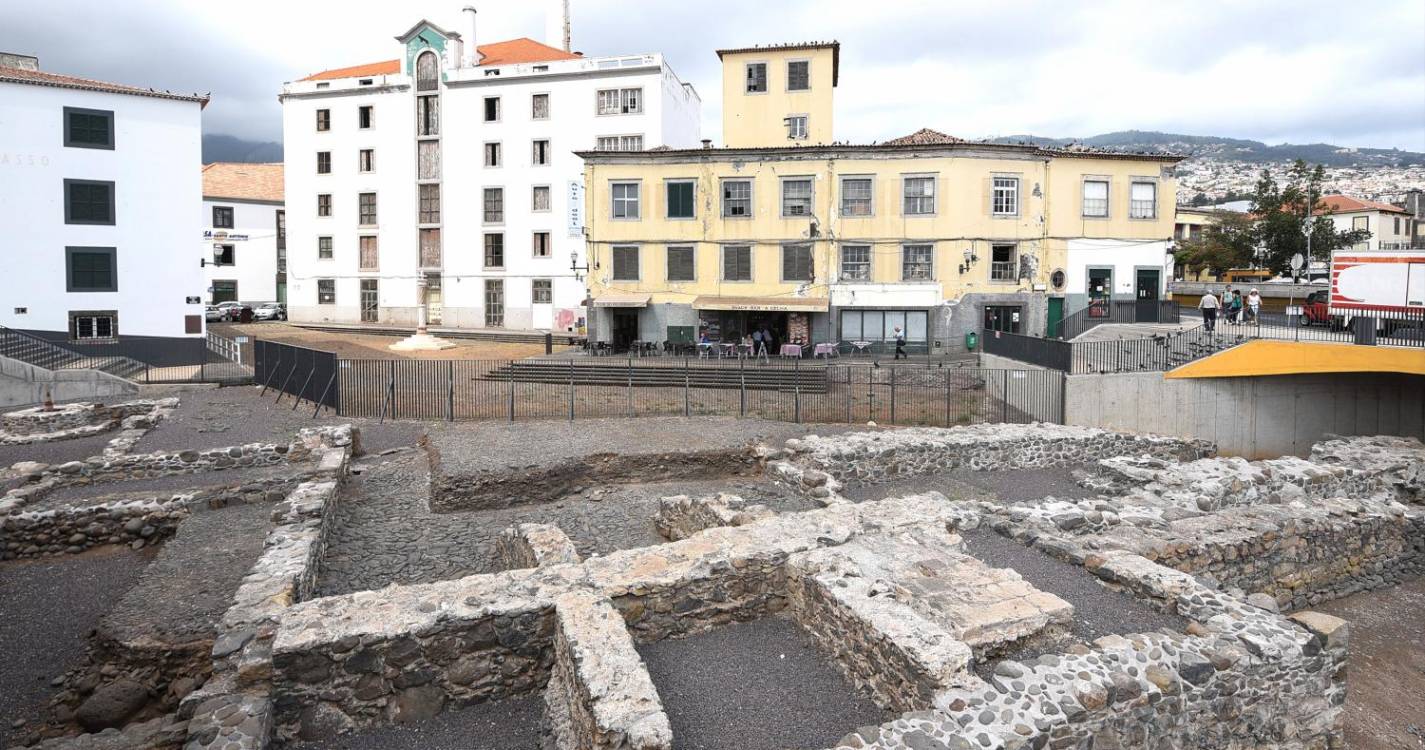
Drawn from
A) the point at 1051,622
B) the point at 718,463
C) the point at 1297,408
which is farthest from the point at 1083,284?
the point at 1051,622

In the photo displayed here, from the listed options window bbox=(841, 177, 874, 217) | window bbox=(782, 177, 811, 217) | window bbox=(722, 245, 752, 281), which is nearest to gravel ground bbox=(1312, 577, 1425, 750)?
window bbox=(841, 177, 874, 217)

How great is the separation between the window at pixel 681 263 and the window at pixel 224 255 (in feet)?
142

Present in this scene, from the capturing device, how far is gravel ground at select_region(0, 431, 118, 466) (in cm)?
1712

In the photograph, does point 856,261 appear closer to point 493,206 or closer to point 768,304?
point 768,304

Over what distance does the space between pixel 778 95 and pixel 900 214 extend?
30.1 ft

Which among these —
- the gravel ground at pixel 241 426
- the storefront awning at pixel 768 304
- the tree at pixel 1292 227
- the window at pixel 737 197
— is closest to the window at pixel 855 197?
the storefront awning at pixel 768 304

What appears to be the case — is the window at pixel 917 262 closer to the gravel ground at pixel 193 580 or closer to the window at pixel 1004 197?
the window at pixel 1004 197

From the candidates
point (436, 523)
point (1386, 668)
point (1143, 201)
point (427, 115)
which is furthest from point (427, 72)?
point (1386, 668)

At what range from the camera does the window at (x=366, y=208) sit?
174 ft

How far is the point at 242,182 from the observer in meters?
64.1

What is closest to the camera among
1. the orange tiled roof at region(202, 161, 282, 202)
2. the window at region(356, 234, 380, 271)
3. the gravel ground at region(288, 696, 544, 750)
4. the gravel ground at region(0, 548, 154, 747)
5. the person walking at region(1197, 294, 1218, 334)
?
the gravel ground at region(288, 696, 544, 750)

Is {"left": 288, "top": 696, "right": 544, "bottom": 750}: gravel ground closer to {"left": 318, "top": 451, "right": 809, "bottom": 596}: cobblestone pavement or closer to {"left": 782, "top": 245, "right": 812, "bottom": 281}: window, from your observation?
{"left": 318, "top": 451, "right": 809, "bottom": 596}: cobblestone pavement

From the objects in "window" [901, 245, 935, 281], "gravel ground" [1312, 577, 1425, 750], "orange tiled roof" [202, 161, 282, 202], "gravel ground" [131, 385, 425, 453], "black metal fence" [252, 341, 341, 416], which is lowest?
"gravel ground" [1312, 577, 1425, 750]

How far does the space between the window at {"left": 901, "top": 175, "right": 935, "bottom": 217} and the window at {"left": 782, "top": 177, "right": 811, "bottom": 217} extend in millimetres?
4181
